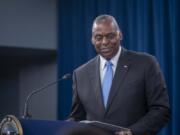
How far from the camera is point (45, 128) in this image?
1.88m

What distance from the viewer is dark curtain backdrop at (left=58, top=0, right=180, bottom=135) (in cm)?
403

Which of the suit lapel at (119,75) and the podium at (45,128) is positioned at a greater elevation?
the suit lapel at (119,75)

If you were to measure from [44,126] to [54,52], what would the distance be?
3.58 meters

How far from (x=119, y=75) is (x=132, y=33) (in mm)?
2159

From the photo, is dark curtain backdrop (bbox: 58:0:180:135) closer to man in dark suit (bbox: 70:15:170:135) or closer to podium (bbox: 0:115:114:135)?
man in dark suit (bbox: 70:15:170:135)

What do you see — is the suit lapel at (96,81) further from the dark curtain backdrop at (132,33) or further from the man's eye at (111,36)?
the dark curtain backdrop at (132,33)

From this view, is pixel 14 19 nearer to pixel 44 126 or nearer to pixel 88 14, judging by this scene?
pixel 88 14

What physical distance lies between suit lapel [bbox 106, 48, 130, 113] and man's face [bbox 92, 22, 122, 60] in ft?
0.19

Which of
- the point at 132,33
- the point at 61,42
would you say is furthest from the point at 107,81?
the point at 61,42

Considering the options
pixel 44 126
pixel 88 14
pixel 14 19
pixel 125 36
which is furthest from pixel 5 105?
pixel 44 126

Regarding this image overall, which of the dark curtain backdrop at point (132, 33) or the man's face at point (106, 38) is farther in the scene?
the dark curtain backdrop at point (132, 33)

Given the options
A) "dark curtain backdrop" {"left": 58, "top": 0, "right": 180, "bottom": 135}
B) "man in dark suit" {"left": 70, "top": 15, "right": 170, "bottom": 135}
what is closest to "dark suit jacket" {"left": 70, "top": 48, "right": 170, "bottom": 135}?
"man in dark suit" {"left": 70, "top": 15, "right": 170, "bottom": 135}

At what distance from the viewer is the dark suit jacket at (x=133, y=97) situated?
2.21 meters

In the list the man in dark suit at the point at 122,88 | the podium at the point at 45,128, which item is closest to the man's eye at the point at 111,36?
the man in dark suit at the point at 122,88
